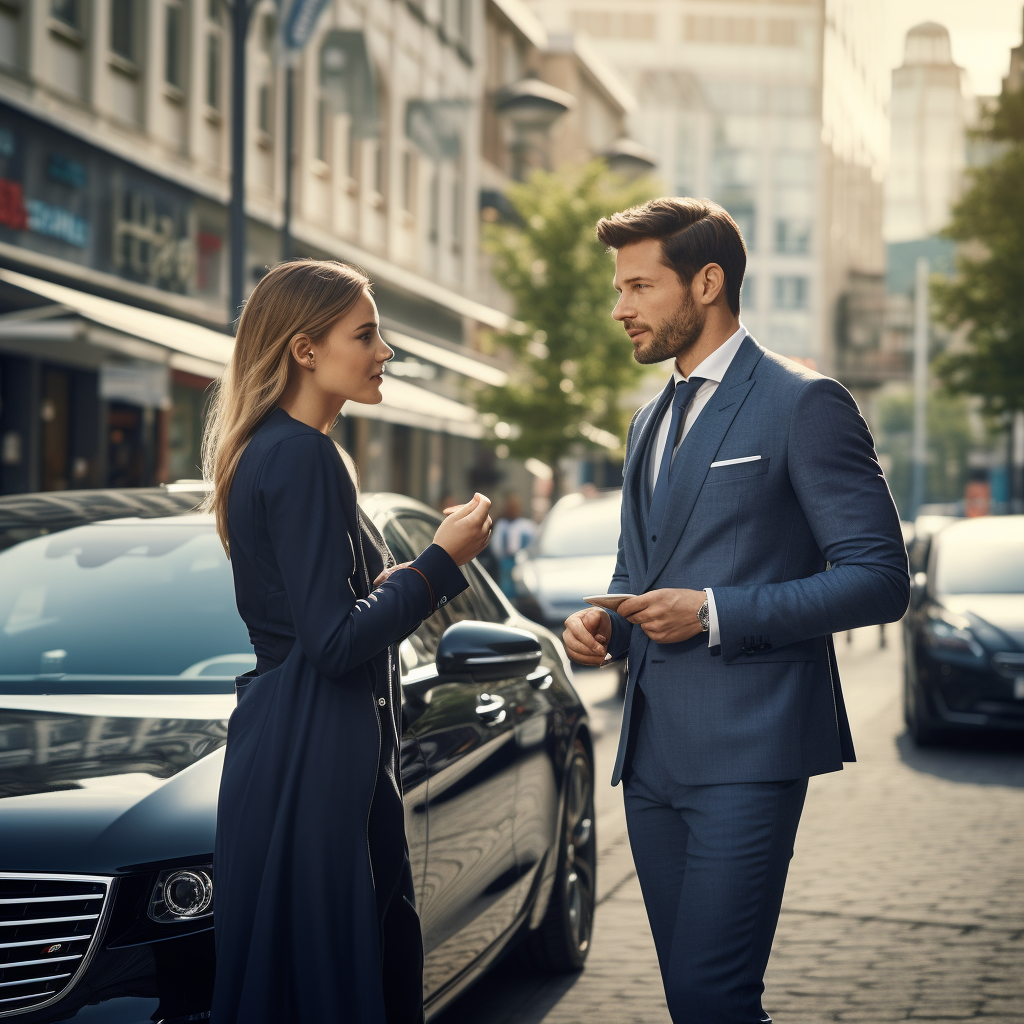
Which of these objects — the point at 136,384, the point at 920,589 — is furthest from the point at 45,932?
the point at 136,384

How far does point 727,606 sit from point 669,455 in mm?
409

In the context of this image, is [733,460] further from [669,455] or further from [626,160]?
[626,160]

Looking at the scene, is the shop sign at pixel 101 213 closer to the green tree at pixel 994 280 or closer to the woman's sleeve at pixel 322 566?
the green tree at pixel 994 280

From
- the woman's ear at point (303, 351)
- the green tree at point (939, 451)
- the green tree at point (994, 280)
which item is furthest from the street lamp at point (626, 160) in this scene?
the green tree at point (939, 451)

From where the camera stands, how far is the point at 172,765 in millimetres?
3521

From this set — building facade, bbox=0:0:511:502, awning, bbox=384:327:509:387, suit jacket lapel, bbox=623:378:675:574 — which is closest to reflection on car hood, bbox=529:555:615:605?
building facade, bbox=0:0:511:502

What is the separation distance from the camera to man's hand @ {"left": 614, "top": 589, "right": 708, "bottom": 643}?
3020 millimetres

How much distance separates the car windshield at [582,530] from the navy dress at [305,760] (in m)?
13.1

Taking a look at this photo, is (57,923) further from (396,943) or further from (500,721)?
(500,721)

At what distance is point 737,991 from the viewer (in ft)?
9.88

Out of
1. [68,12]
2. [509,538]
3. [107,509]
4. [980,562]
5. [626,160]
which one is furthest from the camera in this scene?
[626,160]

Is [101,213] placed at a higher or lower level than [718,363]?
higher

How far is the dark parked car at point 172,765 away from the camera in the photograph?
3.13 metres

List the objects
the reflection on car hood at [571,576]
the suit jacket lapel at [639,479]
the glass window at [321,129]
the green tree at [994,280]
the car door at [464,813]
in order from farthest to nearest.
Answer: the green tree at [994,280]
the glass window at [321,129]
the reflection on car hood at [571,576]
the car door at [464,813]
the suit jacket lapel at [639,479]
